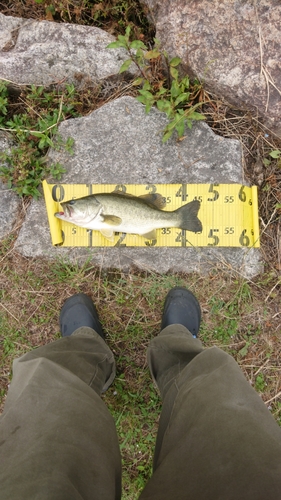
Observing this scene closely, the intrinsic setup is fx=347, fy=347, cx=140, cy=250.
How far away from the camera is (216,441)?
175 centimetres

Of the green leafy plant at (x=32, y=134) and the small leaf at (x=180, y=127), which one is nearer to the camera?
the small leaf at (x=180, y=127)

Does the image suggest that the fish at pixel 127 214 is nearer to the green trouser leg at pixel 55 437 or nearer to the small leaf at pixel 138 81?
the small leaf at pixel 138 81

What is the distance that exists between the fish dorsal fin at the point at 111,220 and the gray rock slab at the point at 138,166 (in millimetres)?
344

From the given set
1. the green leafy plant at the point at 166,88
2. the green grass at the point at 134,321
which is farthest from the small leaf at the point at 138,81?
the green grass at the point at 134,321

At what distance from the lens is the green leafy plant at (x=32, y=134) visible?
3471 millimetres

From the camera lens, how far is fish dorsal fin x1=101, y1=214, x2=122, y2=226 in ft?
10.8

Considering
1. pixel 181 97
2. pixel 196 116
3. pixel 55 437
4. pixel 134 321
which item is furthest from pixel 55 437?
pixel 181 97

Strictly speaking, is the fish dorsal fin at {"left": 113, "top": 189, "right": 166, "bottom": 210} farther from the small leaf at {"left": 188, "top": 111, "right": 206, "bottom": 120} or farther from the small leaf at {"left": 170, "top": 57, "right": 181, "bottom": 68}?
the small leaf at {"left": 170, "top": 57, "right": 181, "bottom": 68}

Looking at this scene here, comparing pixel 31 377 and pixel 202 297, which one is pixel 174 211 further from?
pixel 31 377

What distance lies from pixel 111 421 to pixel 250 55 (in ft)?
11.2

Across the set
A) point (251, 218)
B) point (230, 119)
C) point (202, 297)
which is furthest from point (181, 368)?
point (230, 119)

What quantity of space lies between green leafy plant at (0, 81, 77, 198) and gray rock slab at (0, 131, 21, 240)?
8 cm

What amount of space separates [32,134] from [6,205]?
775mm

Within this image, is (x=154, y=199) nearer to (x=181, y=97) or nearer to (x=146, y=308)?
(x=181, y=97)
